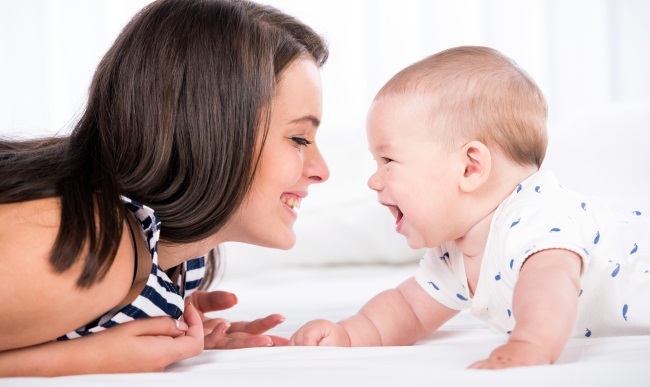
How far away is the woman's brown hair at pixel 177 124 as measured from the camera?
113 cm

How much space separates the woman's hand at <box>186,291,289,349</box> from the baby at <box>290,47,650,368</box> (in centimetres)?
7

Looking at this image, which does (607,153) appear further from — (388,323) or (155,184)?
(155,184)

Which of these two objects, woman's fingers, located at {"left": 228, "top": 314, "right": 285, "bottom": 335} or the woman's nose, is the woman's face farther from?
woman's fingers, located at {"left": 228, "top": 314, "right": 285, "bottom": 335}

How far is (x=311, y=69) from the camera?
1316 mm

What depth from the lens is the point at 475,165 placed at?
1201 millimetres

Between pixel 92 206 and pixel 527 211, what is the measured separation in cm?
61

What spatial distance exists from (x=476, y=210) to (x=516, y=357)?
429 millimetres

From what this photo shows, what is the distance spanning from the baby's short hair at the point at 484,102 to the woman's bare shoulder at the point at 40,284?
0.54 metres

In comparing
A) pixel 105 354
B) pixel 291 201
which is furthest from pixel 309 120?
pixel 105 354

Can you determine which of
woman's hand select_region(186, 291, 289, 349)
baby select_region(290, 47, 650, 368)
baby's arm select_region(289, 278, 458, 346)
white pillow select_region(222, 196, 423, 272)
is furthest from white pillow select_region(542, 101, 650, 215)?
woman's hand select_region(186, 291, 289, 349)

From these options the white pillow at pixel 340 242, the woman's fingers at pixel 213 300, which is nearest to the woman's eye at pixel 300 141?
the woman's fingers at pixel 213 300

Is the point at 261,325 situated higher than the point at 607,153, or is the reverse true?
the point at 607,153

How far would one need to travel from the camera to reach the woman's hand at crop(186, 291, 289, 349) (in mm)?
1218

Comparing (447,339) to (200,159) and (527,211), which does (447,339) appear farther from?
(200,159)
